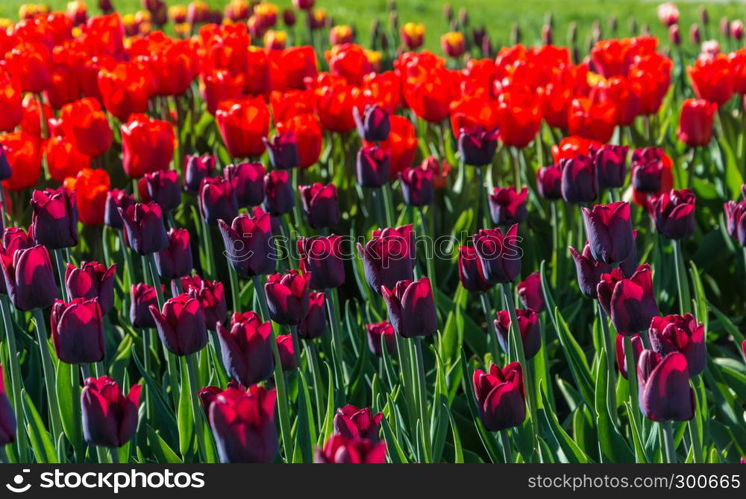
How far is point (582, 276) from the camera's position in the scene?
212 centimetres

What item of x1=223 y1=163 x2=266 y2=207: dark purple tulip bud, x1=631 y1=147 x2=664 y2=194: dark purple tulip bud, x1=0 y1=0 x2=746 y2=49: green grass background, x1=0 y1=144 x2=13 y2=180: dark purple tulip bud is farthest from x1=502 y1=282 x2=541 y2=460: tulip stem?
x1=0 y1=0 x2=746 y2=49: green grass background

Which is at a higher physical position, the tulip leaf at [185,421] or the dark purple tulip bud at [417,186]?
the dark purple tulip bud at [417,186]

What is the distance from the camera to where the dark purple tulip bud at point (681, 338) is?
68.4 inches

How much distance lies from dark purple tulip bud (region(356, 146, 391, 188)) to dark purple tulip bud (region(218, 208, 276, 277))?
0.85 m

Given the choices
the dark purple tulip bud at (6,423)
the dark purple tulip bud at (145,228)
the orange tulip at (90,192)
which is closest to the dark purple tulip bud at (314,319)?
the dark purple tulip bud at (145,228)

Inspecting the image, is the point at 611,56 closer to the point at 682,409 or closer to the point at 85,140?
the point at 85,140

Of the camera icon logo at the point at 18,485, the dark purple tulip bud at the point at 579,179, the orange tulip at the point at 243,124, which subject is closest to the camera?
the camera icon logo at the point at 18,485

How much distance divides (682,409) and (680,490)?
0.47 ft

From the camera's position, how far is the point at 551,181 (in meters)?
2.93

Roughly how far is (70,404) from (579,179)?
135 cm

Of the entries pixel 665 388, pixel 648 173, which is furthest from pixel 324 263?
pixel 648 173

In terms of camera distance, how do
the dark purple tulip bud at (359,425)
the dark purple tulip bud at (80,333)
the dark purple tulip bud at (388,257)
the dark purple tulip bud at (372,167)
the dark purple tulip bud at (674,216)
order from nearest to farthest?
1. the dark purple tulip bud at (359,425)
2. the dark purple tulip bud at (80,333)
3. the dark purple tulip bud at (388,257)
4. the dark purple tulip bud at (674,216)
5. the dark purple tulip bud at (372,167)

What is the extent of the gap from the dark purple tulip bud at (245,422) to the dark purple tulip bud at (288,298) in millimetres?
581

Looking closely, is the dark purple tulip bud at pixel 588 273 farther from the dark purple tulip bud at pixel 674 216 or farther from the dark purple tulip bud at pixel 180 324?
the dark purple tulip bud at pixel 180 324
